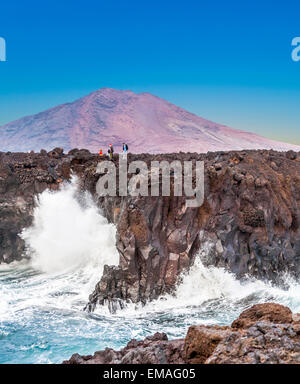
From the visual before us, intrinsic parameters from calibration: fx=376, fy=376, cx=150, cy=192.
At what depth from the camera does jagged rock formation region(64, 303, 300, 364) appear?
4387mm

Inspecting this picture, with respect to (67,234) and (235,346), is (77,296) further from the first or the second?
(235,346)

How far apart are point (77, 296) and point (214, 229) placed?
5.57 metres

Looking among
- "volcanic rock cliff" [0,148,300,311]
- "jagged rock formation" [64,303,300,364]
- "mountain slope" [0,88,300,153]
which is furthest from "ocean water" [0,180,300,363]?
"mountain slope" [0,88,300,153]

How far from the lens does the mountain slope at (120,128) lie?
124 ft

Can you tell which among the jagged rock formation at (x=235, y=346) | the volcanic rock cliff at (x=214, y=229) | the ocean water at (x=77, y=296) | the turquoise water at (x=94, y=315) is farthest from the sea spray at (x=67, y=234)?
the jagged rock formation at (x=235, y=346)

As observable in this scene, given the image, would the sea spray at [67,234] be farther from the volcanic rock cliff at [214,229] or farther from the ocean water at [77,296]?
the volcanic rock cliff at [214,229]

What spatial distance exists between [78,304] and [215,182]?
668 cm

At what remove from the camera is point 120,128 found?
138ft

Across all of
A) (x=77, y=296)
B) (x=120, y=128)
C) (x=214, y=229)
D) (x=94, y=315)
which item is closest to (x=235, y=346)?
(x=94, y=315)

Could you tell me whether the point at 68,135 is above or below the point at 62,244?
above

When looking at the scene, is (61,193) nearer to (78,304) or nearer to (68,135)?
(78,304)

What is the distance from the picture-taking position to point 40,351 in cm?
949

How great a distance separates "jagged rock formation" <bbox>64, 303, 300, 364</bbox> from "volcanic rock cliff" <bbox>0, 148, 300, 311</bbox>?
5927 mm
